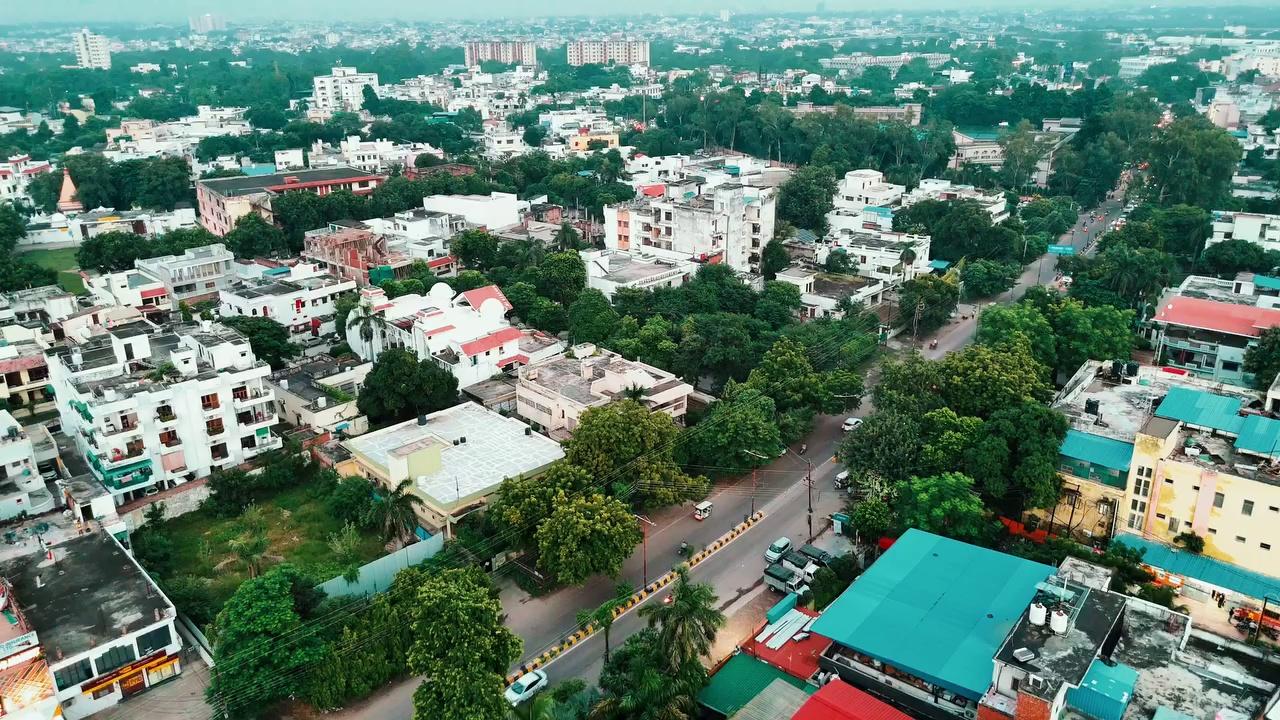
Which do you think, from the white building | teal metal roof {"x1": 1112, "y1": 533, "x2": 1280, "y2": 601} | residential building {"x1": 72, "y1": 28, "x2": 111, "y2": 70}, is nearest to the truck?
teal metal roof {"x1": 1112, "y1": 533, "x2": 1280, "y2": 601}

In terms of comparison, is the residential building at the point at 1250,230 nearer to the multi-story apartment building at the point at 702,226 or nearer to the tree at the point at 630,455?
the multi-story apartment building at the point at 702,226

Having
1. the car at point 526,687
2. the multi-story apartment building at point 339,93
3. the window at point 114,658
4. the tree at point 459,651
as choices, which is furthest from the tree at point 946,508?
the multi-story apartment building at point 339,93

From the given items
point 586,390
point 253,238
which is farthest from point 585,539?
point 253,238

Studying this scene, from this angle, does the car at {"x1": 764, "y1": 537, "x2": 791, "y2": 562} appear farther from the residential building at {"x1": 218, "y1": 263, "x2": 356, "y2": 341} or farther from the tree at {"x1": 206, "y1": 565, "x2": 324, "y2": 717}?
the residential building at {"x1": 218, "y1": 263, "x2": 356, "y2": 341}

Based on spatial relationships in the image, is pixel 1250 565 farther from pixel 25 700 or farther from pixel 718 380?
pixel 25 700

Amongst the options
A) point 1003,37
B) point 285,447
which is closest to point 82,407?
point 285,447

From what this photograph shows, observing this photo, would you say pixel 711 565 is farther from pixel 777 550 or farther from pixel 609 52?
pixel 609 52
